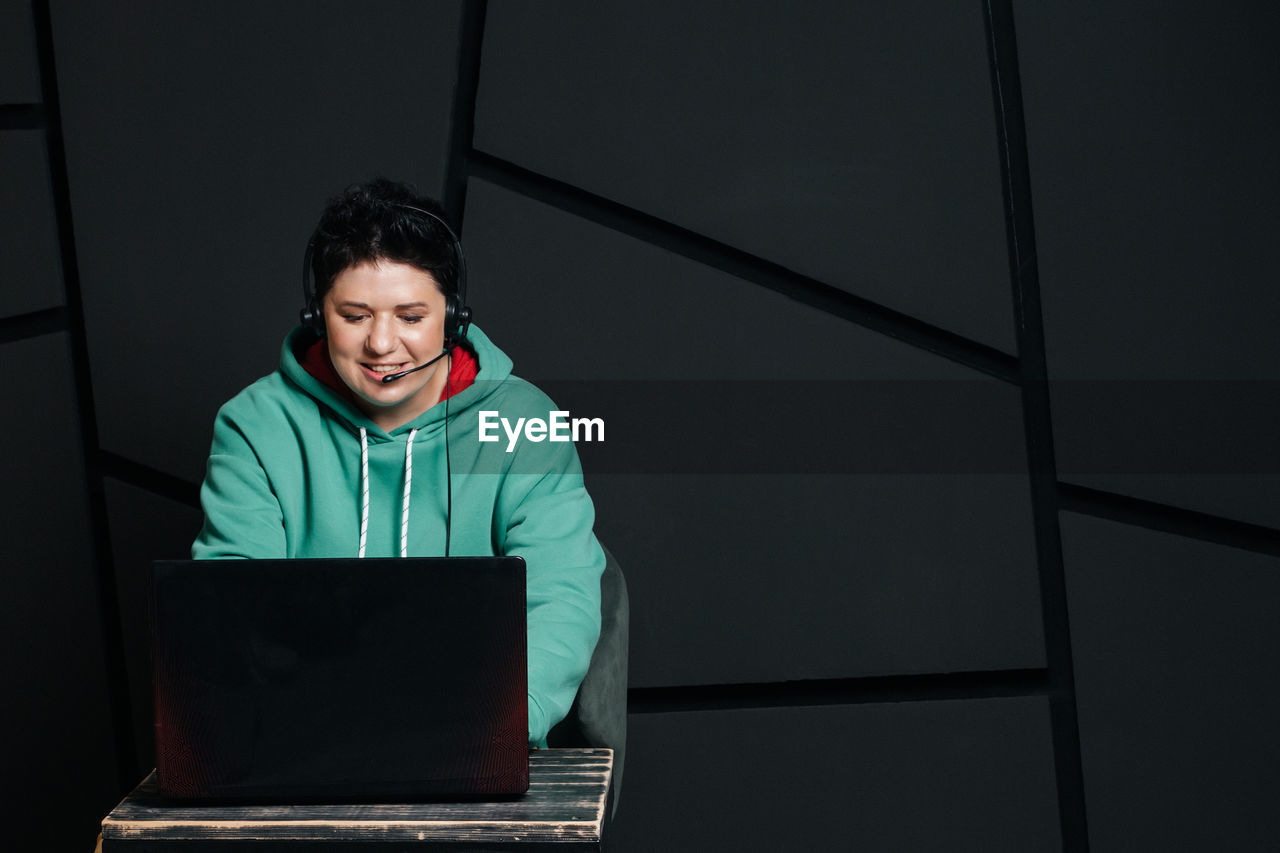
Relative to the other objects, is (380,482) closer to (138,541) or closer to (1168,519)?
(138,541)

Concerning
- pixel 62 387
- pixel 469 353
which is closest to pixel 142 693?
pixel 62 387

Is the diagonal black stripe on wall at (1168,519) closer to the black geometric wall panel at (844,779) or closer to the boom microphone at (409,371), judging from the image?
the black geometric wall panel at (844,779)

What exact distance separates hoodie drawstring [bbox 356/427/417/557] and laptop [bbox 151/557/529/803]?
0.47 metres

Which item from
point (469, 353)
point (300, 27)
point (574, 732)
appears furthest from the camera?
point (300, 27)

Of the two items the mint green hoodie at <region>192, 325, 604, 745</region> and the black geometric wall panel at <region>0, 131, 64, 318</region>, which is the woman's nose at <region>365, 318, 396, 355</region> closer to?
the mint green hoodie at <region>192, 325, 604, 745</region>

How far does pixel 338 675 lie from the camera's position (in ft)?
3.05

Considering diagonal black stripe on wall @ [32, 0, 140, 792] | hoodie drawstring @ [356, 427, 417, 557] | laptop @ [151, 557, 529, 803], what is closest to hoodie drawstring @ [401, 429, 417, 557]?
hoodie drawstring @ [356, 427, 417, 557]

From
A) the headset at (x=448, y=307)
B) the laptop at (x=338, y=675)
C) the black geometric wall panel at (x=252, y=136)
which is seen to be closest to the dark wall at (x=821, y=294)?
the black geometric wall panel at (x=252, y=136)

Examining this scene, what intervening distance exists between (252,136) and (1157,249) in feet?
5.23

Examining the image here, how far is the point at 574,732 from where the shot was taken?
1372 mm

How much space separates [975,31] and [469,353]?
→ 112cm

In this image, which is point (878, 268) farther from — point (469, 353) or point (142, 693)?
point (142, 693)

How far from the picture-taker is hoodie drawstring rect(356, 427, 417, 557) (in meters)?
1.41

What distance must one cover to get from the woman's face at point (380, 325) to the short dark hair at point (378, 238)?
13 mm
